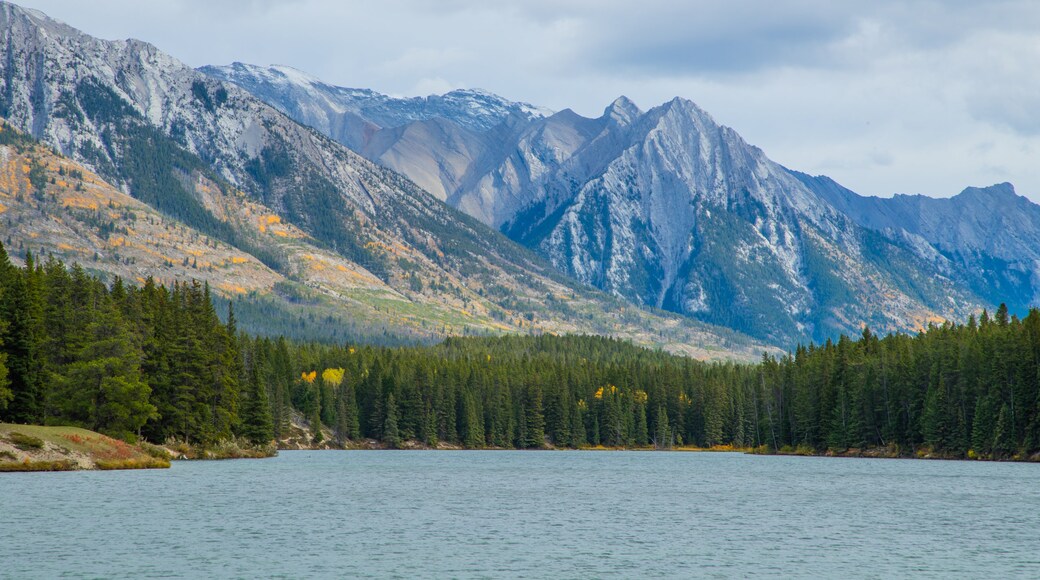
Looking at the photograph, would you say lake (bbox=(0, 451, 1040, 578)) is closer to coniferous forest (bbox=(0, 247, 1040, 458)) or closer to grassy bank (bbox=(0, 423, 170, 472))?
grassy bank (bbox=(0, 423, 170, 472))

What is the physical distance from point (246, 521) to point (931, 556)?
142 feet

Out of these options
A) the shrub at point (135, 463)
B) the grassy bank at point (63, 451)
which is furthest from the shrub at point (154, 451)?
the grassy bank at point (63, 451)

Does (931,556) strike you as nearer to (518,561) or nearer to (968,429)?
(518,561)

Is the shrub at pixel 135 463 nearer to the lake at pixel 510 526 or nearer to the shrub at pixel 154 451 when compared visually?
the shrub at pixel 154 451

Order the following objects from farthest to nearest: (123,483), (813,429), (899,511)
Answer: (813,429) < (123,483) < (899,511)

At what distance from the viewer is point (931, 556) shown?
5875cm

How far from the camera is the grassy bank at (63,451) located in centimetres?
10156

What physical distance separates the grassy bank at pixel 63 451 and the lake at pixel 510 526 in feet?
6.39

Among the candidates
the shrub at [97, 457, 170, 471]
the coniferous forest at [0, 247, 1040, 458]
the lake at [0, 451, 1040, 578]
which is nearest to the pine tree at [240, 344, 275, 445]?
the coniferous forest at [0, 247, 1040, 458]

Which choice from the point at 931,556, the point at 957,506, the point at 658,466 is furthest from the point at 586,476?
the point at 931,556

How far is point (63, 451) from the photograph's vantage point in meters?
107

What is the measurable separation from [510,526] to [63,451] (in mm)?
56317

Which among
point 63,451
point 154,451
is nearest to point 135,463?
point 154,451

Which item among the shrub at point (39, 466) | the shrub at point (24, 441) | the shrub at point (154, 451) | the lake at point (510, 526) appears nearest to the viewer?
the lake at point (510, 526)
